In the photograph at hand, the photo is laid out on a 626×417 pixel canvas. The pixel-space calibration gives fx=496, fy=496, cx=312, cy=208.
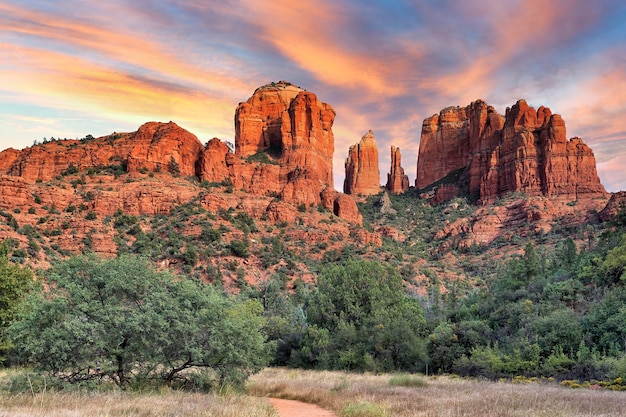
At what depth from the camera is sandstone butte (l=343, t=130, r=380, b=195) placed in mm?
159250

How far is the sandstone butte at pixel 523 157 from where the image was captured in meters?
113

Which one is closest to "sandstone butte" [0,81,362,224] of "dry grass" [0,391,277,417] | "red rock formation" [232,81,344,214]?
"red rock formation" [232,81,344,214]

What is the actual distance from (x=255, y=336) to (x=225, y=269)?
162 ft

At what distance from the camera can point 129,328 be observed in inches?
568

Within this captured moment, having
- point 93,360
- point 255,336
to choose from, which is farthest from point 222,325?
point 93,360

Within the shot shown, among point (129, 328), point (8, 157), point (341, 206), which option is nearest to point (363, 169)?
point (341, 206)

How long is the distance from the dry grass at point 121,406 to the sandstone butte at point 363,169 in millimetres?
145583

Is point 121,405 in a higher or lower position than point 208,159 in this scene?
lower

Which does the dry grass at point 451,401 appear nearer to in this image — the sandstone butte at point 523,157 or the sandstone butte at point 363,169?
the sandstone butte at point 523,157

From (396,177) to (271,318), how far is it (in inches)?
5139

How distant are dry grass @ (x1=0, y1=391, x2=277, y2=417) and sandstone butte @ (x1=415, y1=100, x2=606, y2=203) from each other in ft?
377

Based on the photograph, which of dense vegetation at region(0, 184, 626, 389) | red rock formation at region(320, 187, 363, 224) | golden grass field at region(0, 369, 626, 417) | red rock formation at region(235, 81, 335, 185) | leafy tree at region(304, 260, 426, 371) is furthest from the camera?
red rock formation at region(235, 81, 335, 185)

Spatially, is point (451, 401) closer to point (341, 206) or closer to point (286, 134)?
point (341, 206)

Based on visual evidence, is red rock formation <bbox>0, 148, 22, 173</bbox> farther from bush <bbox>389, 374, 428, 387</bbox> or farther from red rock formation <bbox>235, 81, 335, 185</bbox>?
bush <bbox>389, 374, 428, 387</bbox>
